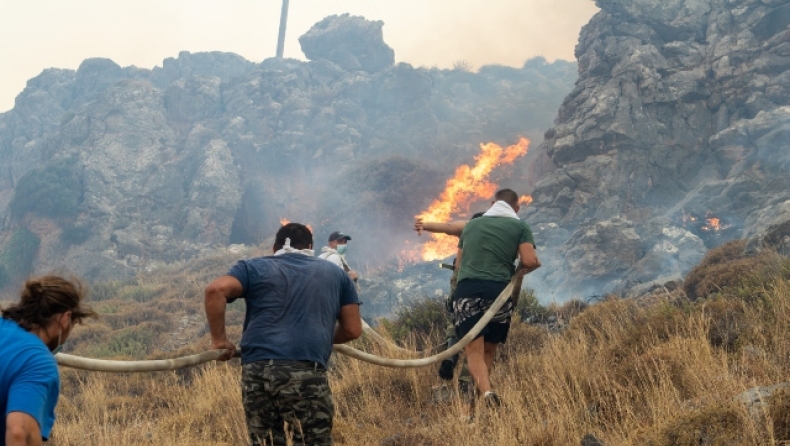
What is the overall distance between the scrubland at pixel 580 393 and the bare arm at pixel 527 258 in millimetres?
948

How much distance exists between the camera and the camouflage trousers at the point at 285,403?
378 centimetres

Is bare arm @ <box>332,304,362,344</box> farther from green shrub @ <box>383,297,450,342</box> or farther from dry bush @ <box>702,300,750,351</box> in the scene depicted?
green shrub @ <box>383,297,450,342</box>

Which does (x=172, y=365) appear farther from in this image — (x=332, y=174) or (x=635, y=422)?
(x=332, y=174)

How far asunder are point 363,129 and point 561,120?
2899cm

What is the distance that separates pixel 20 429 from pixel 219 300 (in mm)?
1507

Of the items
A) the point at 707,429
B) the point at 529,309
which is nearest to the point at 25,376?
the point at 707,429

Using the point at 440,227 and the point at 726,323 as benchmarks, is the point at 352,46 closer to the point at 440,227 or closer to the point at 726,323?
the point at 440,227

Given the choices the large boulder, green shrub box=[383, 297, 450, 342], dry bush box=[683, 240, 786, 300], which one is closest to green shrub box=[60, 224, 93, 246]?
the large boulder

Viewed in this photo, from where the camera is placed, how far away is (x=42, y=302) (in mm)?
2615

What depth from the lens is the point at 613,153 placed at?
1302 inches

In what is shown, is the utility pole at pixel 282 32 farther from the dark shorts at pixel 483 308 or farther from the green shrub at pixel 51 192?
the dark shorts at pixel 483 308

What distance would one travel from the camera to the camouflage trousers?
3781mm

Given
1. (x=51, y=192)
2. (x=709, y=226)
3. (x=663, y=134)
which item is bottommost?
(x=709, y=226)

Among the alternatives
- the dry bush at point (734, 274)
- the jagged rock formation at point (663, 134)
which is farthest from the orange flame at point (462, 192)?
the dry bush at point (734, 274)
